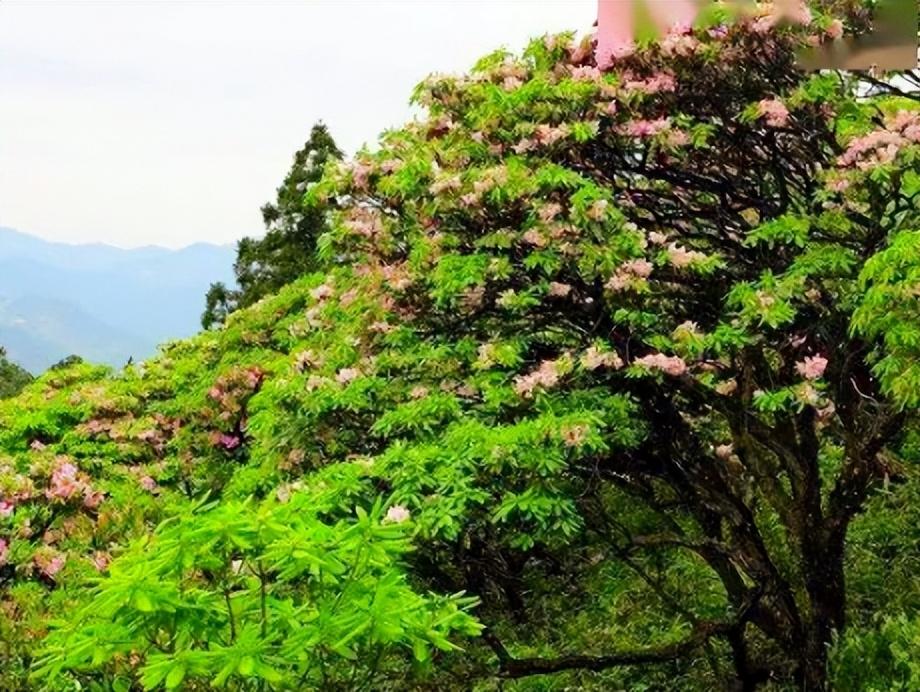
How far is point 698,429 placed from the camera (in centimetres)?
782

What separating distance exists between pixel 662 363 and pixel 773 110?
5.54 ft

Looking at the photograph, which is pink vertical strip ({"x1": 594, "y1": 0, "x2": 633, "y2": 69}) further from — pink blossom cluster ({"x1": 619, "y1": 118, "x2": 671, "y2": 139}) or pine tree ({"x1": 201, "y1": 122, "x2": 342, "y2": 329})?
pine tree ({"x1": 201, "y1": 122, "x2": 342, "y2": 329})

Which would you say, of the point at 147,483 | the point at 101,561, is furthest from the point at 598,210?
the point at 147,483

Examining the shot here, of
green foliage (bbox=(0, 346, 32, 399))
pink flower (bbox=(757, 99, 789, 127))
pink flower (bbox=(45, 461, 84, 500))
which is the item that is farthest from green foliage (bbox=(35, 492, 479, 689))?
green foliage (bbox=(0, 346, 32, 399))

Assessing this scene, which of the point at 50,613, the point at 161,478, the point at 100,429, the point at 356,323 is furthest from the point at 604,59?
the point at 100,429

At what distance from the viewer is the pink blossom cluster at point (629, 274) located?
5.75 metres

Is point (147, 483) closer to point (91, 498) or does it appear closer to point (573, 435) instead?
point (91, 498)

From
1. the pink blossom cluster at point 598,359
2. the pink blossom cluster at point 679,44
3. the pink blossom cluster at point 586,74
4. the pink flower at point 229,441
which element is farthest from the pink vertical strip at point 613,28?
the pink flower at point 229,441

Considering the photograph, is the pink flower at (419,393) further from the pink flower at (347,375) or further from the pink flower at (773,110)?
the pink flower at (773,110)

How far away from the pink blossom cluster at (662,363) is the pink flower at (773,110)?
5.27 feet

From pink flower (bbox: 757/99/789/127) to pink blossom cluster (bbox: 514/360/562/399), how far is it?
198 cm

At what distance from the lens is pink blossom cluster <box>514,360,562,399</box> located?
576 centimetres

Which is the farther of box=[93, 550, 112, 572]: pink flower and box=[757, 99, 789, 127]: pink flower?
box=[757, 99, 789, 127]: pink flower

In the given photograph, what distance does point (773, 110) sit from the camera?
6.02m
